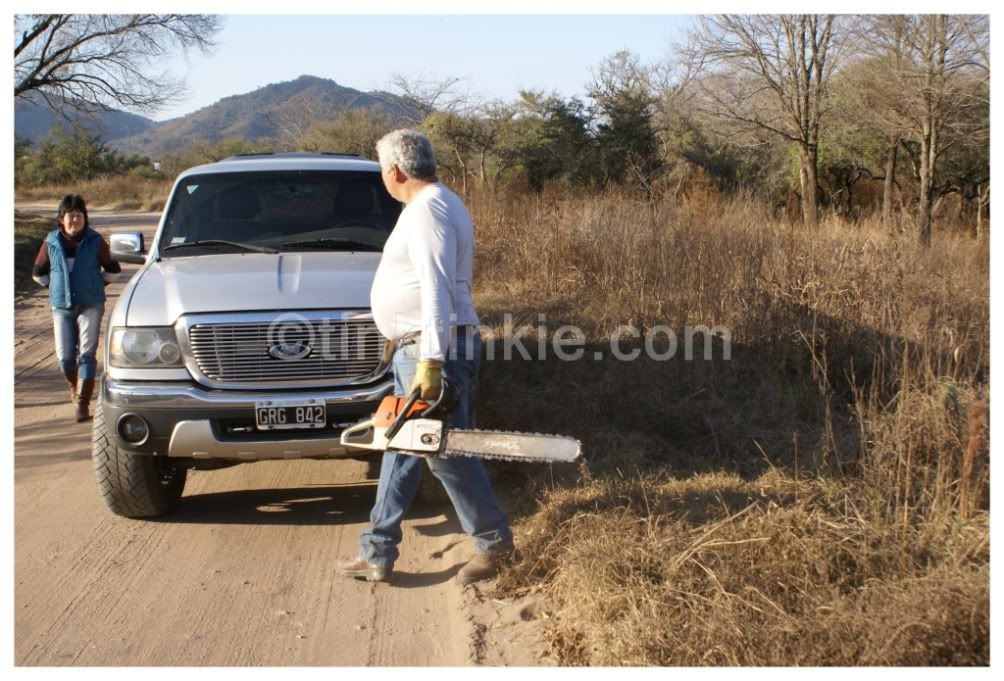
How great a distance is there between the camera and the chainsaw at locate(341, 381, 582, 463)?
3.90 metres

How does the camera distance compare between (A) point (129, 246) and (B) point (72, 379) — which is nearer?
(A) point (129, 246)

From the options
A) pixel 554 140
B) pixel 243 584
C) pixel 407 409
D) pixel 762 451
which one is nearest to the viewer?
pixel 407 409

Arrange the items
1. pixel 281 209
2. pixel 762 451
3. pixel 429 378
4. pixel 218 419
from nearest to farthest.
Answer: pixel 429 378
pixel 218 419
pixel 762 451
pixel 281 209

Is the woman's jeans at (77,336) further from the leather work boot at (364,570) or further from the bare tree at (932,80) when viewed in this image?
the bare tree at (932,80)

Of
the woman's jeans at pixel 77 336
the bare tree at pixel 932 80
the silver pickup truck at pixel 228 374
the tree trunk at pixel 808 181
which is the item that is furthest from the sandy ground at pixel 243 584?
the tree trunk at pixel 808 181

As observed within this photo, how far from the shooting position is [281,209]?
247 inches

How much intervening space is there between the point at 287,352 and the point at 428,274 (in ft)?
4.11

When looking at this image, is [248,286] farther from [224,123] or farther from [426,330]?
[224,123]

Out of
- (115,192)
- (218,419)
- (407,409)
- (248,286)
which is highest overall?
(115,192)

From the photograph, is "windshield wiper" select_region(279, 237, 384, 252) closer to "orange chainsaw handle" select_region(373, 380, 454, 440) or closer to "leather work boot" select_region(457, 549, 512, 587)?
"orange chainsaw handle" select_region(373, 380, 454, 440)

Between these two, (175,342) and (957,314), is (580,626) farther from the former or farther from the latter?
(957,314)

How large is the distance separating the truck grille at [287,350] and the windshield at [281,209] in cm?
129

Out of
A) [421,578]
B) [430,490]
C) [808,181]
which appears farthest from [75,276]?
[808,181]

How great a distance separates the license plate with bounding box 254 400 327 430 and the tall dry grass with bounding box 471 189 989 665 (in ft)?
4.03
